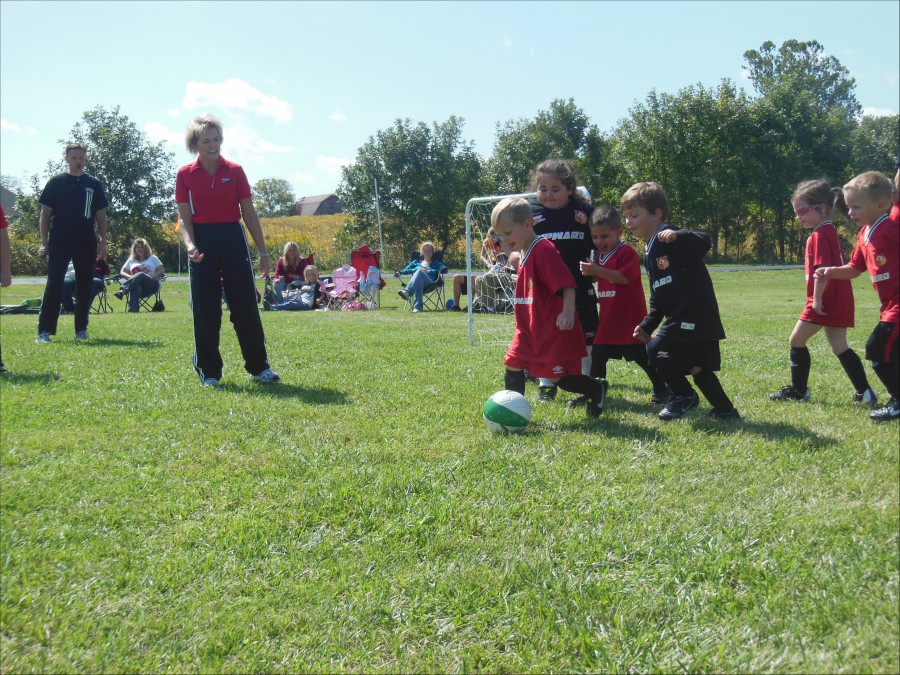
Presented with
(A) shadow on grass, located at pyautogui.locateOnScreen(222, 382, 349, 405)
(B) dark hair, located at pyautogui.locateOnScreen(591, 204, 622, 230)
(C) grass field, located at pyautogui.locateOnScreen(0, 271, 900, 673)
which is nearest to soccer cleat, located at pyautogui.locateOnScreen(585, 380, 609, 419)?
(C) grass field, located at pyautogui.locateOnScreen(0, 271, 900, 673)

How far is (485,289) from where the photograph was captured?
14.7 meters

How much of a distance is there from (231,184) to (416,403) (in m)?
2.59

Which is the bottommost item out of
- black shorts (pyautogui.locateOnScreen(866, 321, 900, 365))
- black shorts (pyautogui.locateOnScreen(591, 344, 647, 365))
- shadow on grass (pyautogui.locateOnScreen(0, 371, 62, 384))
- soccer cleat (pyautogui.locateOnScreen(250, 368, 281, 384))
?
shadow on grass (pyautogui.locateOnScreen(0, 371, 62, 384))

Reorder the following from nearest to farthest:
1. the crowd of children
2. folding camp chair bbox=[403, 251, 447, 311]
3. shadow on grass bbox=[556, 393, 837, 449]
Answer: shadow on grass bbox=[556, 393, 837, 449] < the crowd of children < folding camp chair bbox=[403, 251, 447, 311]

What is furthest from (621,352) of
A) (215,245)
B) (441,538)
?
(215,245)

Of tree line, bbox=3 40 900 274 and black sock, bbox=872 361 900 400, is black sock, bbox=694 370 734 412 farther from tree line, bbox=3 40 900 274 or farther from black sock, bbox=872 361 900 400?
tree line, bbox=3 40 900 274

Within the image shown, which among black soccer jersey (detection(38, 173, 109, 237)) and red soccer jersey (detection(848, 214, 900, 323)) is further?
black soccer jersey (detection(38, 173, 109, 237))

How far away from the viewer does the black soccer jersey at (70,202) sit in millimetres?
9297

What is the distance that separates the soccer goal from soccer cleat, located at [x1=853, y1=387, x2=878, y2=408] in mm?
3183

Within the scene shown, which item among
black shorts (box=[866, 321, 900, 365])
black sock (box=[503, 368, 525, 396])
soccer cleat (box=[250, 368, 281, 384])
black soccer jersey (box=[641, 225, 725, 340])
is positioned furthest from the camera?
soccer cleat (box=[250, 368, 281, 384])

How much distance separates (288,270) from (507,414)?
15.4 m

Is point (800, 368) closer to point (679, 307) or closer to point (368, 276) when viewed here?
point (679, 307)

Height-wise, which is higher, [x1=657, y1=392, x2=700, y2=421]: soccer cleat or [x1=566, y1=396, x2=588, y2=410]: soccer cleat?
[x1=657, y1=392, x2=700, y2=421]: soccer cleat

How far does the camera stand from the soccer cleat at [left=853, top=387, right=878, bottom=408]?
514 centimetres
